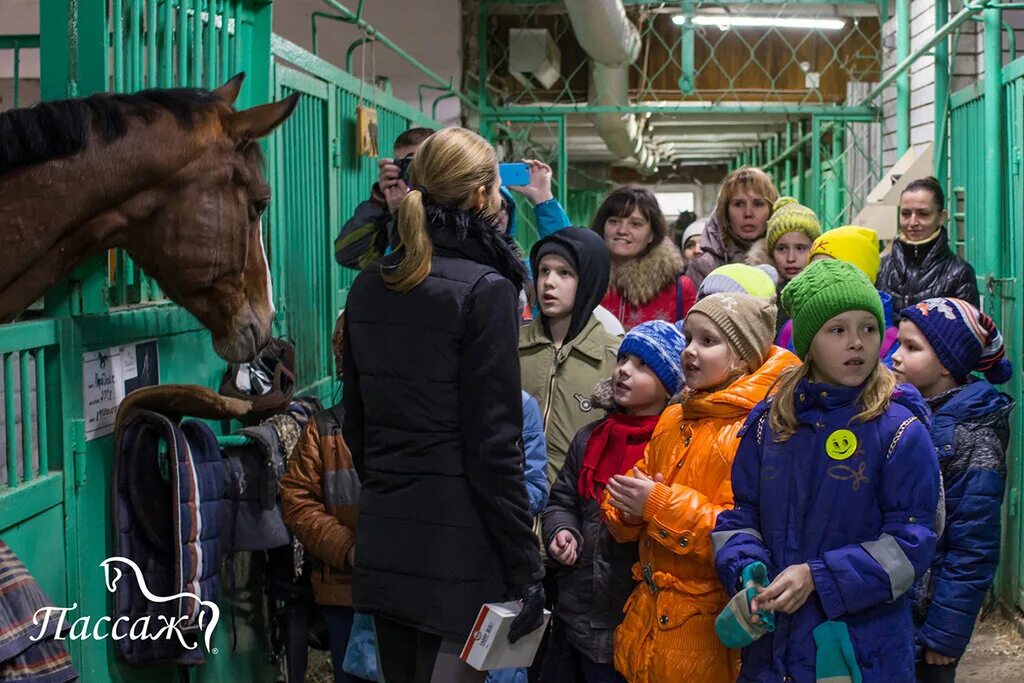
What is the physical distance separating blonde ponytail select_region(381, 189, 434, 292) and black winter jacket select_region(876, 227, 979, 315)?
303cm

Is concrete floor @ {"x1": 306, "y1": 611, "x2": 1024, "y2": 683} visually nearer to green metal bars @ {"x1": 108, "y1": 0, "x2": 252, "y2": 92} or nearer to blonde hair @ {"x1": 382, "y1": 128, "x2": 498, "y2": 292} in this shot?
green metal bars @ {"x1": 108, "y1": 0, "x2": 252, "y2": 92}

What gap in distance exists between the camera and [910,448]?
232 centimetres

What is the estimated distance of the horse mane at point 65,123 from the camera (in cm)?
217

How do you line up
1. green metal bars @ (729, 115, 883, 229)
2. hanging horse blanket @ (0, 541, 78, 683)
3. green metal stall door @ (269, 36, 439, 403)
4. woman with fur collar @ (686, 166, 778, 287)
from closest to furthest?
hanging horse blanket @ (0, 541, 78, 683), green metal stall door @ (269, 36, 439, 403), woman with fur collar @ (686, 166, 778, 287), green metal bars @ (729, 115, 883, 229)

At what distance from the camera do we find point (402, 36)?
764 centimetres

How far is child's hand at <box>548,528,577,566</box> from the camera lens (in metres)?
2.87

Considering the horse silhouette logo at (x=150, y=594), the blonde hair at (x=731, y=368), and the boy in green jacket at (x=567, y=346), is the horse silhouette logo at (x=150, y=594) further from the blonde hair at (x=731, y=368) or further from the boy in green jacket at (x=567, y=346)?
the blonde hair at (x=731, y=368)

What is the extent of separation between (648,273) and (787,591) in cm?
209

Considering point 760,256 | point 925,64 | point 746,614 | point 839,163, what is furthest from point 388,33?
point 746,614

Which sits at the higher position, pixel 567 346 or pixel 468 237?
pixel 468 237

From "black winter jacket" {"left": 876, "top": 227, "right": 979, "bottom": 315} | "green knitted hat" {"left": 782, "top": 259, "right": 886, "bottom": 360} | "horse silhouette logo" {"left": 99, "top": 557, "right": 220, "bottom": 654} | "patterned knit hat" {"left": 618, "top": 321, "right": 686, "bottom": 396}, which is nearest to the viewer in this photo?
"green knitted hat" {"left": 782, "top": 259, "right": 886, "bottom": 360}

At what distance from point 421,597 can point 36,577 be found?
30.3 inches

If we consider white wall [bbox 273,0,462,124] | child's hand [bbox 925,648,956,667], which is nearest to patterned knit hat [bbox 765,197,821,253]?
child's hand [bbox 925,648,956,667]

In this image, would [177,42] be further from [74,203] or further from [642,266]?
[642,266]
